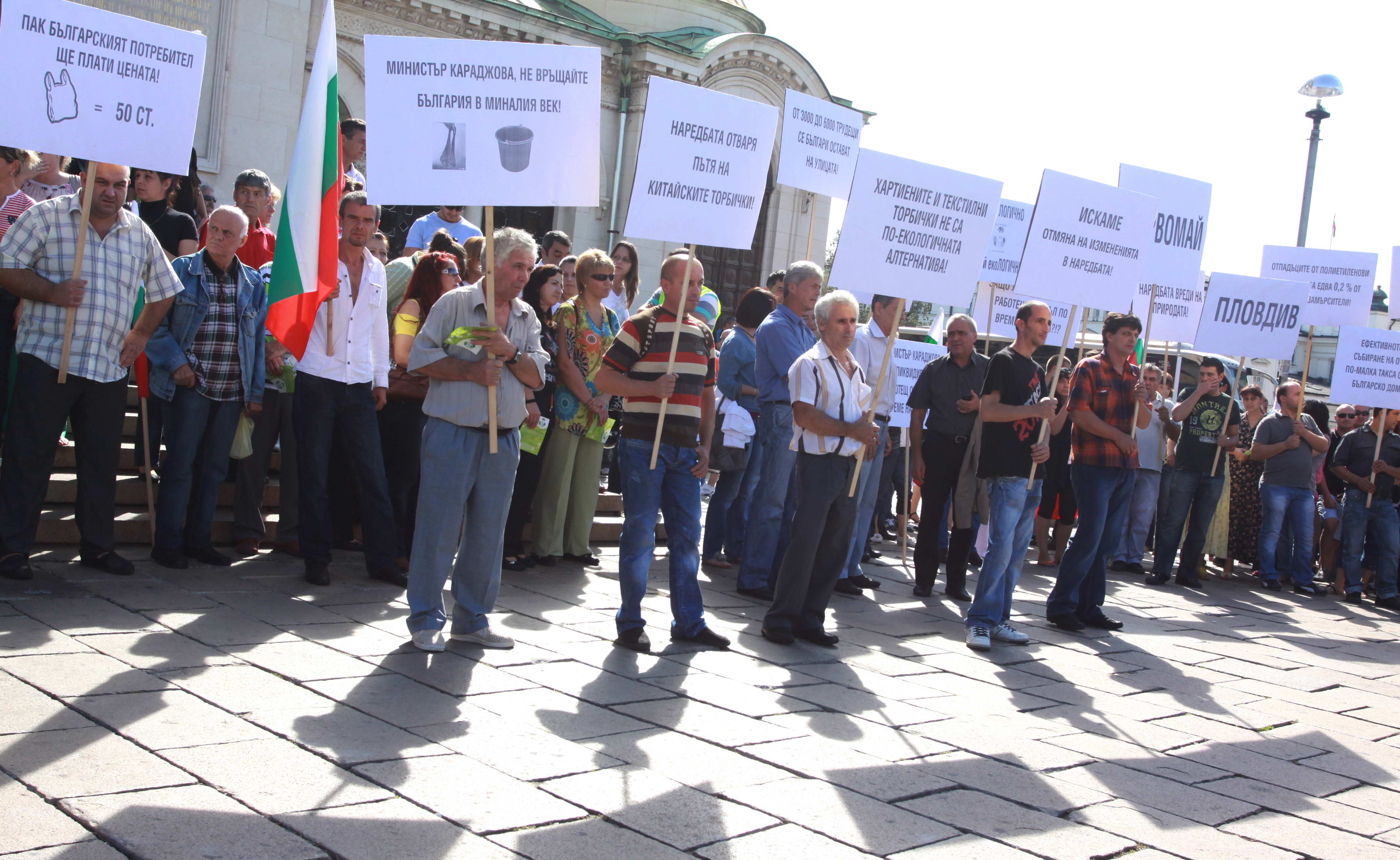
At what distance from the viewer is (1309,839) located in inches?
160

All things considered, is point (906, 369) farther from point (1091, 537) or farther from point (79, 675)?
point (79, 675)

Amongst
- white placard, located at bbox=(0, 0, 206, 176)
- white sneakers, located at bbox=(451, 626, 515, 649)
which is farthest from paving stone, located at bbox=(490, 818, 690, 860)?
white placard, located at bbox=(0, 0, 206, 176)

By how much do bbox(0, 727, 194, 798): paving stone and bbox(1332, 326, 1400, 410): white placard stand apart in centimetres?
1046

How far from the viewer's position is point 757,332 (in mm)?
7543

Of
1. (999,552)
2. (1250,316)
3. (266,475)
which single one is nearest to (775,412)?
(999,552)

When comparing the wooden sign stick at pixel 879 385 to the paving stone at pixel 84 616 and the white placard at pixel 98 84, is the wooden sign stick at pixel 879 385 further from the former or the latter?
the white placard at pixel 98 84

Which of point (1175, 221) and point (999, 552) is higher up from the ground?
point (1175, 221)

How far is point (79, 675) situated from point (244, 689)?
60 cm

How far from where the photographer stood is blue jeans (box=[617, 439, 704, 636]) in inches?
229

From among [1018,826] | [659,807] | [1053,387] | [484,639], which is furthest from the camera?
[1053,387]

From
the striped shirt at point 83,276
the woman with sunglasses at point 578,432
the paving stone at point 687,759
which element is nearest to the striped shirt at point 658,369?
the woman with sunglasses at point 578,432

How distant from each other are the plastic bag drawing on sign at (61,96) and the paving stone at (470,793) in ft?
12.4

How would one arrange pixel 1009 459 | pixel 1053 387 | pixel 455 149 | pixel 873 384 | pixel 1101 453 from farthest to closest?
pixel 1053 387
pixel 873 384
pixel 1101 453
pixel 1009 459
pixel 455 149

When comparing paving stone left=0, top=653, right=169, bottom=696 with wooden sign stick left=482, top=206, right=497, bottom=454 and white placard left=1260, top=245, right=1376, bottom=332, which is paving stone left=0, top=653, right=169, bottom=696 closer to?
wooden sign stick left=482, top=206, right=497, bottom=454
